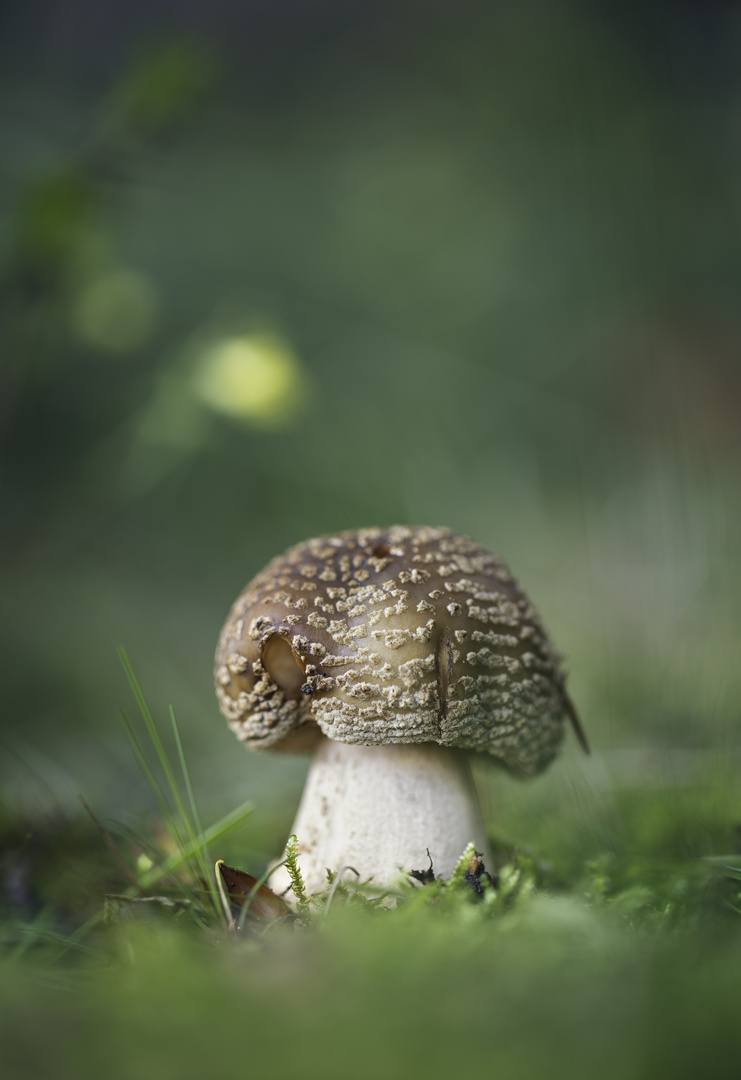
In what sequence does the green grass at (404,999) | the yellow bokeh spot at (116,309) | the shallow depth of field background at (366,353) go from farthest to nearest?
1. the yellow bokeh spot at (116,309)
2. the shallow depth of field background at (366,353)
3. the green grass at (404,999)

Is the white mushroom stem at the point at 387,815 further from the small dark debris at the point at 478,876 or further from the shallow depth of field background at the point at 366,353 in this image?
the shallow depth of field background at the point at 366,353

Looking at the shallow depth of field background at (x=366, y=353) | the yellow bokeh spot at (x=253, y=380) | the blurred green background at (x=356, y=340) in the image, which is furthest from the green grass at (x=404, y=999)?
the yellow bokeh spot at (x=253, y=380)

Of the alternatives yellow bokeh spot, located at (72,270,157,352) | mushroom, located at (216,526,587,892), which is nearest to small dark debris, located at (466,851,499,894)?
mushroom, located at (216,526,587,892)

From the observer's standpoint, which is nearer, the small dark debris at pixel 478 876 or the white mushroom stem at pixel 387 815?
the small dark debris at pixel 478 876

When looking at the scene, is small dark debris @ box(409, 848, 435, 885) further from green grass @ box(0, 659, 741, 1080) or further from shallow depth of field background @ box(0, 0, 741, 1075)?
shallow depth of field background @ box(0, 0, 741, 1075)

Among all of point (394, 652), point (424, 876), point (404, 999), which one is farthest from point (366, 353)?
point (404, 999)

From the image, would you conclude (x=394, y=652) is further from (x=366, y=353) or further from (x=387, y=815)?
(x=366, y=353)
